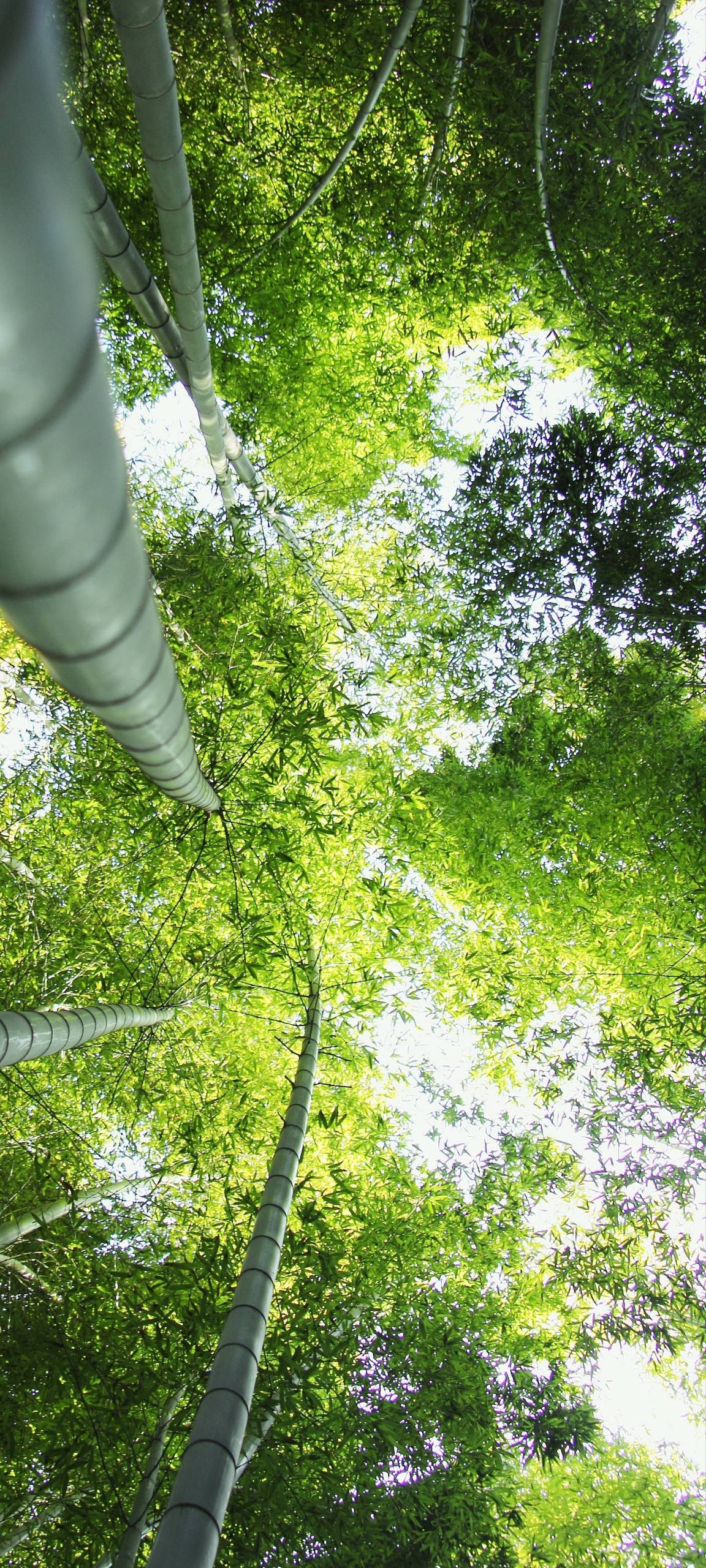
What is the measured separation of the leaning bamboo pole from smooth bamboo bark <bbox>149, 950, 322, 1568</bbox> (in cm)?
265

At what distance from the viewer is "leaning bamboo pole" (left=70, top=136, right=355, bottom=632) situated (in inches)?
112

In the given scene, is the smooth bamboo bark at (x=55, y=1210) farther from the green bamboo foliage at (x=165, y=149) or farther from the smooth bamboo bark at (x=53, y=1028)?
the green bamboo foliage at (x=165, y=149)

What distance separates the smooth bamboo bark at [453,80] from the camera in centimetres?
285

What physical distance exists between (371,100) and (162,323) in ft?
4.08

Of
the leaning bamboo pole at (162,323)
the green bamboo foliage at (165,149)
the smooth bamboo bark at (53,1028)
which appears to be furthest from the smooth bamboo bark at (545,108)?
the smooth bamboo bark at (53,1028)

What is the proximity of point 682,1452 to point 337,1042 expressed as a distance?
5886 mm

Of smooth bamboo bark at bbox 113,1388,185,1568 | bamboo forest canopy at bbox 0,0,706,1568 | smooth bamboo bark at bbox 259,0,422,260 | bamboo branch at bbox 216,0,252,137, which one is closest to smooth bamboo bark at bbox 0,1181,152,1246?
bamboo forest canopy at bbox 0,0,706,1568

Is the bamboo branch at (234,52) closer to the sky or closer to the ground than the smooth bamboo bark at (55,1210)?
closer to the sky

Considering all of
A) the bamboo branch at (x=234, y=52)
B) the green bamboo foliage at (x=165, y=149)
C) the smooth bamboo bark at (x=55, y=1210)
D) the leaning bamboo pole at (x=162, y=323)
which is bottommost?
the smooth bamboo bark at (x=55, y=1210)

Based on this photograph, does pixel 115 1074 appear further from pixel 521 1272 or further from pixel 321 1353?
pixel 521 1272

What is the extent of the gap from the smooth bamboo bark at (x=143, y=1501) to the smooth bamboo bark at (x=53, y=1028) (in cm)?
145

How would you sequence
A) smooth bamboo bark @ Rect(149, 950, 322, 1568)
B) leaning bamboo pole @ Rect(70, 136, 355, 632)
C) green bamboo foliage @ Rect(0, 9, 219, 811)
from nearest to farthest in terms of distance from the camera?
green bamboo foliage @ Rect(0, 9, 219, 811) → smooth bamboo bark @ Rect(149, 950, 322, 1568) → leaning bamboo pole @ Rect(70, 136, 355, 632)

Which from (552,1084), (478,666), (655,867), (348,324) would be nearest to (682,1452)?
(552,1084)

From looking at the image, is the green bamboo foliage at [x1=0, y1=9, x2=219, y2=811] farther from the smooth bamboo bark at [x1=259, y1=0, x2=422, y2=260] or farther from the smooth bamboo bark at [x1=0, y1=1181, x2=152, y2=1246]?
the smooth bamboo bark at [x1=0, y1=1181, x2=152, y2=1246]
